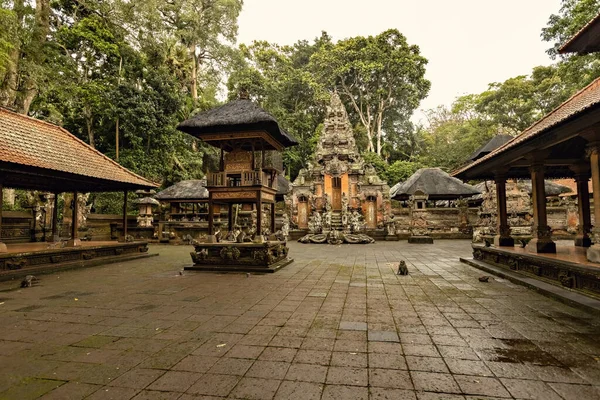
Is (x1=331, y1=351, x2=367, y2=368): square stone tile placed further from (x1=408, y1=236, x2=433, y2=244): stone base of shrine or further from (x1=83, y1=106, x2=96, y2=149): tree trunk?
(x1=83, y1=106, x2=96, y2=149): tree trunk

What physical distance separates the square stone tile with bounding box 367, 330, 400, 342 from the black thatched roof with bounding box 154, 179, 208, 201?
17.1m

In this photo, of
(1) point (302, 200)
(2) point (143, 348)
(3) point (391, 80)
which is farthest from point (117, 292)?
(3) point (391, 80)

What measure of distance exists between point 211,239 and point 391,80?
3227 cm

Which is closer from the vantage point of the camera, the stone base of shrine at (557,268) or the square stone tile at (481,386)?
the square stone tile at (481,386)

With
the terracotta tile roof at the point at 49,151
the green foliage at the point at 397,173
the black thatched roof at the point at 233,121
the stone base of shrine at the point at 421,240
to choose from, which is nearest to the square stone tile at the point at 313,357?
the black thatched roof at the point at 233,121

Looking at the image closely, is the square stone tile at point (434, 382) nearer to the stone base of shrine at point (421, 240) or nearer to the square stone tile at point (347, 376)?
the square stone tile at point (347, 376)

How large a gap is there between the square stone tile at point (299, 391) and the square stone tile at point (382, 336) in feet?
4.15

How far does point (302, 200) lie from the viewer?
955 inches

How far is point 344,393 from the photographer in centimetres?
250

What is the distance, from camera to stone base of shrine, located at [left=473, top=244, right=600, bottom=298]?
16.8ft

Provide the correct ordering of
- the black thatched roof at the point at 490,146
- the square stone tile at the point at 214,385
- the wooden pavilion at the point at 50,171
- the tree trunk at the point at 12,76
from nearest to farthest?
the square stone tile at the point at 214,385 < the wooden pavilion at the point at 50,171 < the tree trunk at the point at 12,76 < the black thatched roof at the point at 490,146

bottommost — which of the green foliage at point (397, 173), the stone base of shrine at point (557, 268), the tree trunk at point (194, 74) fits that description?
the stone base of shrine at point (557, 268)

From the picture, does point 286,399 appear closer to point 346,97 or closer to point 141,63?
point 141,63

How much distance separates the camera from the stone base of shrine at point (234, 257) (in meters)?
8.84
